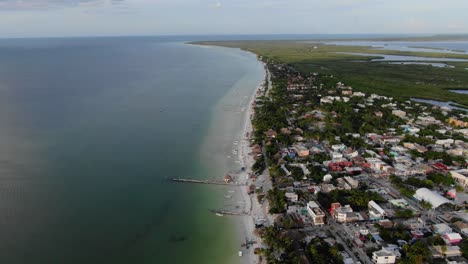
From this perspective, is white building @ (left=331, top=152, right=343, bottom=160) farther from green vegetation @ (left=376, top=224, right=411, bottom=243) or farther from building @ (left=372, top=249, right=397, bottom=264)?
building @ (left=372, top=249, right=397, bottom=264)

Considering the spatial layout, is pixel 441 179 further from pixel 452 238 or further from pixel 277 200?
pixel 277 200

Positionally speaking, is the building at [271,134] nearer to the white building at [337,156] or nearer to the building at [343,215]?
the white building at [337,156]

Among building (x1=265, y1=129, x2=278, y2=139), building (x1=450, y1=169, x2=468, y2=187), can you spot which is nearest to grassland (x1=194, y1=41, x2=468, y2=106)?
building (x1=450, y1=169, x2=468, y2=187)

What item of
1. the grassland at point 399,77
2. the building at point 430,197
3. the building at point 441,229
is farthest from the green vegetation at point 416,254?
the grassland at point 399,77

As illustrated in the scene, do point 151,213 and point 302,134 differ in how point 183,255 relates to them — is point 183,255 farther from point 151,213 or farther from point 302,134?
point 302,134

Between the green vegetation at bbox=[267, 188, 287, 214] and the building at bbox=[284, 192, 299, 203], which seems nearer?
the green vegetation at bbox=[267, 188, 287, 214]

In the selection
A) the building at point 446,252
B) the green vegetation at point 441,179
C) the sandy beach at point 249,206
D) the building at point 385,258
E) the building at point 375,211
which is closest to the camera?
the building at point 385,258

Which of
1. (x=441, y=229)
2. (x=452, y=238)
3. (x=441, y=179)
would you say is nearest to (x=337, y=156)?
(x=441, y=179)
